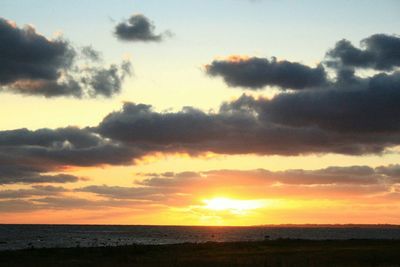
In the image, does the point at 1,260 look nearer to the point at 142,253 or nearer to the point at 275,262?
the point at 142,253

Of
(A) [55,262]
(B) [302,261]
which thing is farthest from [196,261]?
(A) [55,262]

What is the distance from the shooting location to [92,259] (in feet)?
202

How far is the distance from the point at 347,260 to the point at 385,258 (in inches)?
177

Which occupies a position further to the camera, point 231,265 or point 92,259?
point 92,259

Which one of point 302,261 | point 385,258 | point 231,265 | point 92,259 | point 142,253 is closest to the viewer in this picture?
point 231,265

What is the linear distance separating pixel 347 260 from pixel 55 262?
93.4ft

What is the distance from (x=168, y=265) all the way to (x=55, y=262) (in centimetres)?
1375

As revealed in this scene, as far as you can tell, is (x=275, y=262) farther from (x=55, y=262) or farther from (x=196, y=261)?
(x=55, y=262)

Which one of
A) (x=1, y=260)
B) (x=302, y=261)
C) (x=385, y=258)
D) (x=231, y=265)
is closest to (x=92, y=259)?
(x=1, y=260)

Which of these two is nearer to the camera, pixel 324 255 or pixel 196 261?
pixel 196 261

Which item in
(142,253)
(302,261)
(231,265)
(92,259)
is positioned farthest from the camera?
(142,253)

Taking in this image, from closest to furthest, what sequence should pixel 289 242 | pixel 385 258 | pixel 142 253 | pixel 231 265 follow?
1. pixel 231 265
2. pixel 385 258
3. pixel 142 253
4. pixel 289 242

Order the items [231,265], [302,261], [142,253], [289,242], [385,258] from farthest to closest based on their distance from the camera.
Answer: [289,242] < [142,253] < [385,258] < [302,261] < [231,265]

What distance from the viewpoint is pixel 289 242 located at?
93.4 metres
